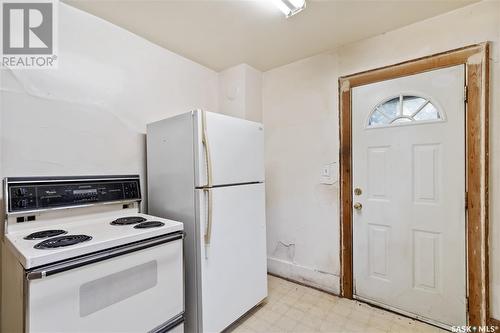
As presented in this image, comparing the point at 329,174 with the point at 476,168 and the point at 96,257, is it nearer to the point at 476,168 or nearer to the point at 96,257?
the point at 476,168

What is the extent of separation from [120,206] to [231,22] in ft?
5.51

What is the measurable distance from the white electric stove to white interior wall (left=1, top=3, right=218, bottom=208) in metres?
0.17

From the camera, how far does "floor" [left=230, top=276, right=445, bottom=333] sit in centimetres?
183

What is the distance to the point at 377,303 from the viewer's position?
208 centimetres

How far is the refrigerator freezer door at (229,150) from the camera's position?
5.31ft

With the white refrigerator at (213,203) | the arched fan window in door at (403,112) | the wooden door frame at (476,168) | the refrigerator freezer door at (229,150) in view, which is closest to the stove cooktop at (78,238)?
the white refrigerator at (213,203)

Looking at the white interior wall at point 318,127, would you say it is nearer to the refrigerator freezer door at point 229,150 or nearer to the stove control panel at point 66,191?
the refrigerator freezer door at point 229,150

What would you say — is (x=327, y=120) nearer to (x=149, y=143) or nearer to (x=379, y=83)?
(x=379, y=83)

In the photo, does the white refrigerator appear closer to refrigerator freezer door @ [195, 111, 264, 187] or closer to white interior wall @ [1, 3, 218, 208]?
refrigerator freezer door @ [195, 111, 264, 187]

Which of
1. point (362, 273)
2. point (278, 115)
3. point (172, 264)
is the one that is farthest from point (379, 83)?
point (172, 264)

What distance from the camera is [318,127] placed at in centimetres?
241

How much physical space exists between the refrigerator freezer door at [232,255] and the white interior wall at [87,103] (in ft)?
2.66
